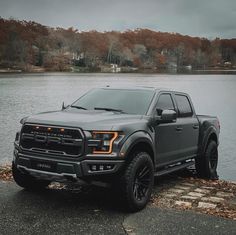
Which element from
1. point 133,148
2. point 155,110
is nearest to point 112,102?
point 155,110

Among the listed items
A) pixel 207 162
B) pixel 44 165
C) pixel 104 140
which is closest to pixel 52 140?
pixel 44 165

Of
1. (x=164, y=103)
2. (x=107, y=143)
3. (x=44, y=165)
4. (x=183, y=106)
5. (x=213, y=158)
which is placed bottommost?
(x=213, y=158)

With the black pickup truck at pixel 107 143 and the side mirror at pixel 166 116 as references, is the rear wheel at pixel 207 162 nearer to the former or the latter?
the black pickup truck at pixel 107 143

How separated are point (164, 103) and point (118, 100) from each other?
908 mm

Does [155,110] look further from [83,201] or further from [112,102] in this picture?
[83,201]

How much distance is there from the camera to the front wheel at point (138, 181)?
6504 millimetres

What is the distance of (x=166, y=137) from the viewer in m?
7.96

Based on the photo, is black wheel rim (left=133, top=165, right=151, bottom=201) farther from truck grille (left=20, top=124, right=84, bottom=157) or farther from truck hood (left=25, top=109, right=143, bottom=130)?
truck grille (left=20, top=124, right=84, bottom=157)

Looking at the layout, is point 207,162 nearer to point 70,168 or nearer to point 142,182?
point 142,182

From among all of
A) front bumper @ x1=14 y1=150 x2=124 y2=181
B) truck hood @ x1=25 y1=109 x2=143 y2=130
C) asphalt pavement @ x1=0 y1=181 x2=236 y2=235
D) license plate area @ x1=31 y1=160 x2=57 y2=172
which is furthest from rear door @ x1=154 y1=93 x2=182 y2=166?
license plate area @ x1=31 y1=160 x2=57 y2=172

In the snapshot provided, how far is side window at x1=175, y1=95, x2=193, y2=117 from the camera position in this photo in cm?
890

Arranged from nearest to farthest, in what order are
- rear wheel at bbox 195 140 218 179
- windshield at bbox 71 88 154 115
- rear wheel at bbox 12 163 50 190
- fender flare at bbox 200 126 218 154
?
rear wheel at bbox 12 163 50 190 → windshield at bbox 71 88 154 115 → fender flare at bbox 200 126 218 154 → rear wheel at bbox 195 140 218 179

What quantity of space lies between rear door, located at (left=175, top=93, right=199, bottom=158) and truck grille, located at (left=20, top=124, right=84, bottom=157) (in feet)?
8.88

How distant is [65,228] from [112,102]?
2737mm
